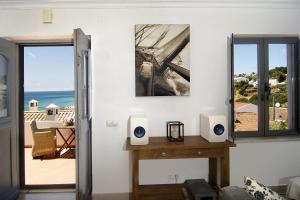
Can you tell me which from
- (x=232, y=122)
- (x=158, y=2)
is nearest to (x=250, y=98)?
(x=232, y=122)

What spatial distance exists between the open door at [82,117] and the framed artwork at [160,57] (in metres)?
0.62

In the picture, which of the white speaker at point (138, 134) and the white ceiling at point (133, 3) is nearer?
the white speaker at point (138, 134)

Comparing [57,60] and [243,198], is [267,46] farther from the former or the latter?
[57,60]

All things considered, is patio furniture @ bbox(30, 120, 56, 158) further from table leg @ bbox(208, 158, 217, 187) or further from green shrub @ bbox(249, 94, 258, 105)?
green shrub @ bbox(249, 94, 258, 105)

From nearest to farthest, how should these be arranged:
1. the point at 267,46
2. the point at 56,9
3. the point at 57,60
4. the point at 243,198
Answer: the point at 243,198 < the point at 56,9 < the point at 267,46 < the point at 57,60

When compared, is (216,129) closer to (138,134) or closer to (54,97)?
(138,134)

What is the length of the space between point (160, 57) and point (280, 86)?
1727 millimetres

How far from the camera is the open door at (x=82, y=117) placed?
2.49 m

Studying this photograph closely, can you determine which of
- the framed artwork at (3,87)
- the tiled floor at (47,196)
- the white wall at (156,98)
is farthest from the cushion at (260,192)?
the framed artwork at (3,87)

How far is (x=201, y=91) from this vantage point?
3.18 meters

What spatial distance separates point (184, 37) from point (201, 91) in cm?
72

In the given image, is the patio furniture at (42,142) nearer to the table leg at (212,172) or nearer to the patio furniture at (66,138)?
the patio furniture at (66,138)

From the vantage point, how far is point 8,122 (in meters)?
3.10

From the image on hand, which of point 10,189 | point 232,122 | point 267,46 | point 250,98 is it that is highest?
point 267,46
